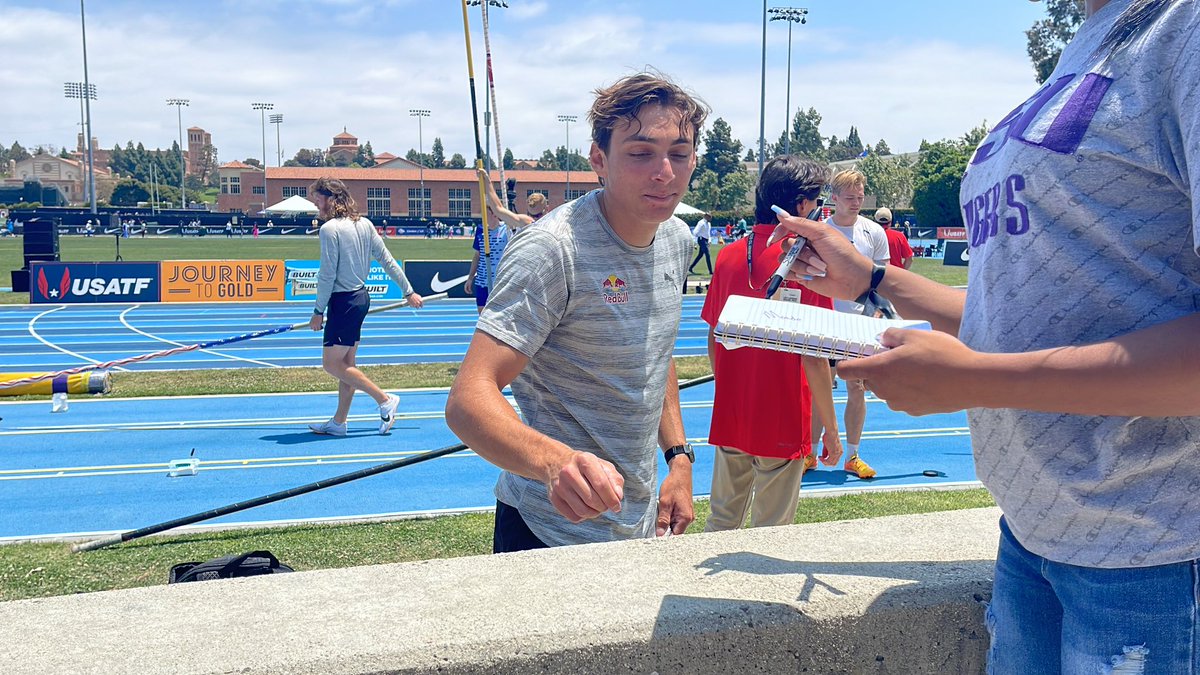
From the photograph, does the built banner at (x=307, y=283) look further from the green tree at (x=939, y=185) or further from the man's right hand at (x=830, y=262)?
the green tree at (x=939, y=185)

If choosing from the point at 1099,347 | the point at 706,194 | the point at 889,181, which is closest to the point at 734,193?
the point at 706,194

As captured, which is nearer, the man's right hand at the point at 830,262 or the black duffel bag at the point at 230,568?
the man's right hand at the point at 830,262

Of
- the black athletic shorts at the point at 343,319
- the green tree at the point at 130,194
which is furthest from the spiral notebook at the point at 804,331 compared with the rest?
the green tree at the point at 130,194

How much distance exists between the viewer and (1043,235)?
54.2 inches

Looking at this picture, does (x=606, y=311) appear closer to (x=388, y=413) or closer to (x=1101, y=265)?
(x=1101, y=265)

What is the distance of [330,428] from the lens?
29.1 feet

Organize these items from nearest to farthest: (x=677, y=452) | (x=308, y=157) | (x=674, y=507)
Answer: (x=674, y=507) → (x=677, y=452) → (x=308, y=157)

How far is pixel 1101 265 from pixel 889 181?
7781 cm

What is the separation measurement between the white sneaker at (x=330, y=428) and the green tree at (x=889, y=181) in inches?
2687

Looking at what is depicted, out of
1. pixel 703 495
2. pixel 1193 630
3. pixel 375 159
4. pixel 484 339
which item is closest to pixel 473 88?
pixel 703 495

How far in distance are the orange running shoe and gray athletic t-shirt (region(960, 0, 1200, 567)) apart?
613cm

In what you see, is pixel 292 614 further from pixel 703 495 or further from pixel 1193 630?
pixel 703 495

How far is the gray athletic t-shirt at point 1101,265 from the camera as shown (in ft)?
4.20

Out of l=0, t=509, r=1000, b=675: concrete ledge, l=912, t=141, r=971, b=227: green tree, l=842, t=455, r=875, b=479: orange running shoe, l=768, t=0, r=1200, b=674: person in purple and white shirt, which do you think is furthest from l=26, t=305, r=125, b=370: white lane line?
l=912, t=141, r=971, b=227: green tree
